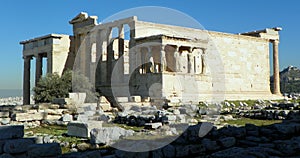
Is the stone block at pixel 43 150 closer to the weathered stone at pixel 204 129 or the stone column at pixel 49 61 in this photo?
the weathered stone at pixel 204 129

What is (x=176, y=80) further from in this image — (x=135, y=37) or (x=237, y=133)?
(x=237, y=133)

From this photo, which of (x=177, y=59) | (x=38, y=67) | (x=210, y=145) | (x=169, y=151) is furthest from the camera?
(x=38, y=67)

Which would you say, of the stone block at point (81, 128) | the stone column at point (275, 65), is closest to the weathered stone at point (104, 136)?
the stone block at point (81, 128)

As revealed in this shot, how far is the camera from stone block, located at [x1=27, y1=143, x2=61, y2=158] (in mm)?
5465

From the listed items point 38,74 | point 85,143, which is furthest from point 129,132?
point 38,74

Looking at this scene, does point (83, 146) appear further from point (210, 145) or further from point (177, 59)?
point (177, 59)

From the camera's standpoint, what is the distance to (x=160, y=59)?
21.7m

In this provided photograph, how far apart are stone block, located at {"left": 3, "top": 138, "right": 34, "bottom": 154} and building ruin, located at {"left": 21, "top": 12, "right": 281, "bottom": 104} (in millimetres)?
13046

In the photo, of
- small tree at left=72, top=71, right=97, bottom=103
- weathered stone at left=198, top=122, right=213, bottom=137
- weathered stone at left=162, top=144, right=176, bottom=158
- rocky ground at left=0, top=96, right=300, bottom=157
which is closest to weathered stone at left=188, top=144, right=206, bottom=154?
rocky ground at left=0, top=96, right=300, bottom=157

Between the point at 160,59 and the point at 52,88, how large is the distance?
662 cm

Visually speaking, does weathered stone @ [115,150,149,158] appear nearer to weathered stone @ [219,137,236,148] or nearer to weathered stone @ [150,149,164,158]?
weathered stone @ [150,149,164,158]

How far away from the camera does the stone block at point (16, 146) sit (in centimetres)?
566

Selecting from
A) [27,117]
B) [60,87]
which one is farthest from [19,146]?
[60,87]

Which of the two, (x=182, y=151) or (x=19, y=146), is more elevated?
(x=19, y=146)
